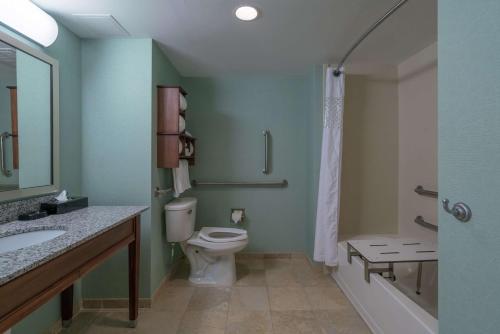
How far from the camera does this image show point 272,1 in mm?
1368

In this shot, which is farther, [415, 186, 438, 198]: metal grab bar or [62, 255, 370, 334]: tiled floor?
[415, 186, 438, 198]: metal grab bar

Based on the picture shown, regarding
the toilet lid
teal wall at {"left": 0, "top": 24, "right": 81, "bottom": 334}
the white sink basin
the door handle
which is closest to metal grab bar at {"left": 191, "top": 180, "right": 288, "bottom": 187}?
the toilet lid

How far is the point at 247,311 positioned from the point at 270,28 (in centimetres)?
209

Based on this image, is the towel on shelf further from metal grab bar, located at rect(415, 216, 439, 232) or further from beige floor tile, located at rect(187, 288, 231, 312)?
metal grab bar, located at rect(415, 216, 439, 232)

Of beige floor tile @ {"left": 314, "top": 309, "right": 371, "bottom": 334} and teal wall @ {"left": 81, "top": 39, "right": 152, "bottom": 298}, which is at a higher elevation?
teal wall @ {"left": 81, "top": 39, "right": 152, "bottom": 298}

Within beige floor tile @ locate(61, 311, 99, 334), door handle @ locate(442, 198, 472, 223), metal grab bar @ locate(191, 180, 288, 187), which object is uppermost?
door handle @ locate(442, 198, 472, 223)

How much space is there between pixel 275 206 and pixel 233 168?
0.65 m

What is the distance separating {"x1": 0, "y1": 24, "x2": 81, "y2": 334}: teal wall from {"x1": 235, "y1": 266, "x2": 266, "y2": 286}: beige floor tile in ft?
4.24

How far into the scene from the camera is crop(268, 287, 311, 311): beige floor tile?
1.75m

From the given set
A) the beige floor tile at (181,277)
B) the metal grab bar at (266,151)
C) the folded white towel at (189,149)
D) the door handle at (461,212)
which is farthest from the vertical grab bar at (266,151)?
the door handle at (461,212)

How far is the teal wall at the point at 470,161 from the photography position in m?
0.72

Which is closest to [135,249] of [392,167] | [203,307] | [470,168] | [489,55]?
[203,307]

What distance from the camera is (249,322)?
1.59 metres

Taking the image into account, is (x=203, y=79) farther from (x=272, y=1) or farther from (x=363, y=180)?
(x=363, y=180)
